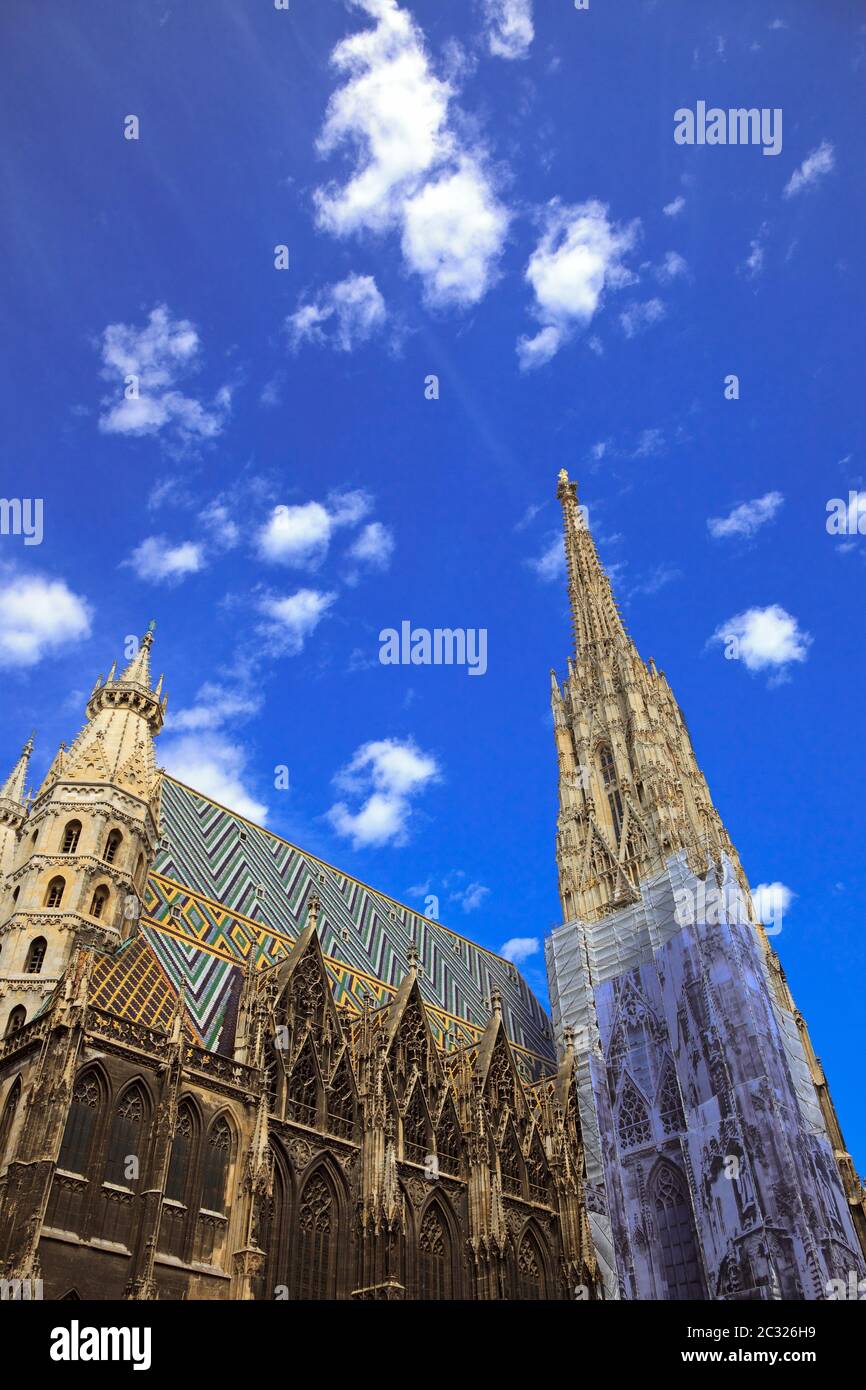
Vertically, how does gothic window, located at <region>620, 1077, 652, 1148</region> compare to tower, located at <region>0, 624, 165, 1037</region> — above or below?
below

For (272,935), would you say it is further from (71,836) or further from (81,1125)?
(81,1125)

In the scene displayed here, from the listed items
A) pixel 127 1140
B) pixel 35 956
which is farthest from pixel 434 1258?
pixel 35 956

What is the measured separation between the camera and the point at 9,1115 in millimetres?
22641

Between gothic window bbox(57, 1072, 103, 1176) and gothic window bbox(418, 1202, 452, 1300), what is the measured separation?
11.7 metres

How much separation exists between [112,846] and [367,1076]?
10586mm

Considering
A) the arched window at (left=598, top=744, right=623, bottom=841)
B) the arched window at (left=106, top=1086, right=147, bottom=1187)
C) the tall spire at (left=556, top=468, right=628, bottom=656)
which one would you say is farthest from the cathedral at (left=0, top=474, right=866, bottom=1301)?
the tall spire at (left=556, top=468, right=628, bottom=656)

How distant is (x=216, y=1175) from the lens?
24500 mm

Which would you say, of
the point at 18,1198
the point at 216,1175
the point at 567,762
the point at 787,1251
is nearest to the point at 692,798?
the point at 567,762

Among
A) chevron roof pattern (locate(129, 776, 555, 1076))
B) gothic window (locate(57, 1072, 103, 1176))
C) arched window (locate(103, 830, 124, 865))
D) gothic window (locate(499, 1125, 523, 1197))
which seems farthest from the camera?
gothic window (locate(499, 1125, 523, 1197))

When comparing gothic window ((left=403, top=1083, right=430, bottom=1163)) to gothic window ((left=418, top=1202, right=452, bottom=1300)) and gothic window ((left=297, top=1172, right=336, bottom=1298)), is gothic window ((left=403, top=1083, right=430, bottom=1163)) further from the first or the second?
gothic window ((left=297, top=1172, right=336, bottom=1298))

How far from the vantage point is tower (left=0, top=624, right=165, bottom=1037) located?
89.3ft

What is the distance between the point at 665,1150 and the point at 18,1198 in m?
23.0

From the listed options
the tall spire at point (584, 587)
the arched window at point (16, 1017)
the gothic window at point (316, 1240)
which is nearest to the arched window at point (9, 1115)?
the arched window at point (16, 1017)
